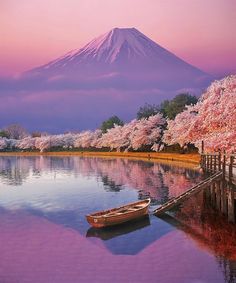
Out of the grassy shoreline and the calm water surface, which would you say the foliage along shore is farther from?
the calm water surface

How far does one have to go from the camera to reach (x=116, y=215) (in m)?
30.1

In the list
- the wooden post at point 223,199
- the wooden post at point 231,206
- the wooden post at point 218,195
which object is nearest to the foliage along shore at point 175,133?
the wooden post at point 218,195

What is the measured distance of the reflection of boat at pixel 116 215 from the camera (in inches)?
1164

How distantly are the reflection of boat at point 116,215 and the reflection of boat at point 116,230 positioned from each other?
0.30 meters

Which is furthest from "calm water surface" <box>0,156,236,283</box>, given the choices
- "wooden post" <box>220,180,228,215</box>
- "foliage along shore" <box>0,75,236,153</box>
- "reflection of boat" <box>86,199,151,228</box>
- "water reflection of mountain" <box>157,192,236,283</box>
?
"foliage along shore" <box>0,75,236,153</box>

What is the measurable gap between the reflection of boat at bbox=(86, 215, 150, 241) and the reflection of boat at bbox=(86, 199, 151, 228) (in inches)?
12.0

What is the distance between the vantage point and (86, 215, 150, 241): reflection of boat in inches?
1126

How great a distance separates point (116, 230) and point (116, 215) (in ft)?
3.15

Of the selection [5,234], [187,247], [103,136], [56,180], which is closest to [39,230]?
[5,234]

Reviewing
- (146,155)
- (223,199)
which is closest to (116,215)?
(223,199)

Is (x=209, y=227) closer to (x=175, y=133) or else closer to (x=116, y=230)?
(x=116, y=230)

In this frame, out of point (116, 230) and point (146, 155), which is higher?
point (146, 155)

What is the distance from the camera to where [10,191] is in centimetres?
5191

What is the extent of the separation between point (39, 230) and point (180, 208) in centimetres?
1185
